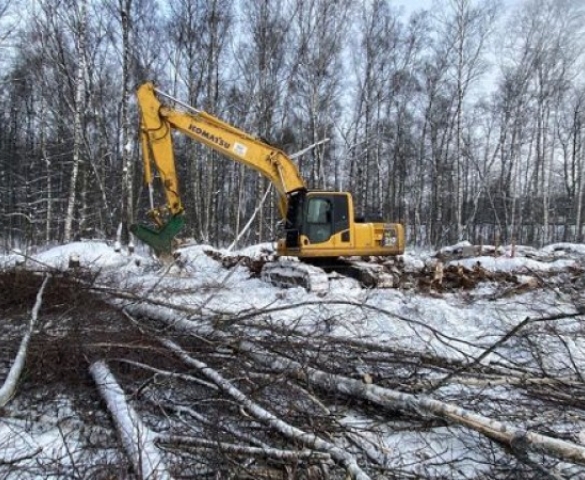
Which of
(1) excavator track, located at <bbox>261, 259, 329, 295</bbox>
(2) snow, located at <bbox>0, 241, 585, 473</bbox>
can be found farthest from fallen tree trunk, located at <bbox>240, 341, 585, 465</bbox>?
(1) excavator track, located at <bbox>261, 259, 329, 295</bbox>

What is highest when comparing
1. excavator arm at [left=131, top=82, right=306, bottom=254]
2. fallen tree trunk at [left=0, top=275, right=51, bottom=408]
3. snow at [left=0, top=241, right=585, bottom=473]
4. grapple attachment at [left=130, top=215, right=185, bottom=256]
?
excavator arm at [left=131, top=82, right=306, bottom=254]

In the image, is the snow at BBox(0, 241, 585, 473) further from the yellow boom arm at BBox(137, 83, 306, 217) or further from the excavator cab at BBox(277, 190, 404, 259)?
the yellow boom arm at BBox(137, 83, 306, 217)

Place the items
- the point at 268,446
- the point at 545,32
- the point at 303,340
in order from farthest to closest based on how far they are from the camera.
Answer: the point at 545,32
the point at 303,340
the point at 268,446

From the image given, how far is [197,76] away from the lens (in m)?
19.6

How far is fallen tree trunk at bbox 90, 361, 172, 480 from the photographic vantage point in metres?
2.17

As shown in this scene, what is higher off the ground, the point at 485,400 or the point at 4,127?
the point at 4,127

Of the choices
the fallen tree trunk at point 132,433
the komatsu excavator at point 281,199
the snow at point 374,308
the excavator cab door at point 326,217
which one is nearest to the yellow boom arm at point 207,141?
the komatsu excavator at point 281,199

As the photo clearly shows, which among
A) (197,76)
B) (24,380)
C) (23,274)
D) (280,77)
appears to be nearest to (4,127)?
(197,76)

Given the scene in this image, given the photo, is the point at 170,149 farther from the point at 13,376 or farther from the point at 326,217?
the point at 13,376

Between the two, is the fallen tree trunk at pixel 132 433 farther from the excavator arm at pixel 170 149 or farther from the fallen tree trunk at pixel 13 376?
the excavator arm at pixel 170 149

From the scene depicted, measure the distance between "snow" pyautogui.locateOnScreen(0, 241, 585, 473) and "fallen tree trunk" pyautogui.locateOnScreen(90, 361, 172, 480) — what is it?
0.35 meters

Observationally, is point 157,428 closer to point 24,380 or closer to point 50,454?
point 50,454

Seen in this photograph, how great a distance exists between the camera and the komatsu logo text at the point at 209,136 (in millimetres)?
10328

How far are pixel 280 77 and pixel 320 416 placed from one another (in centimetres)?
1895
